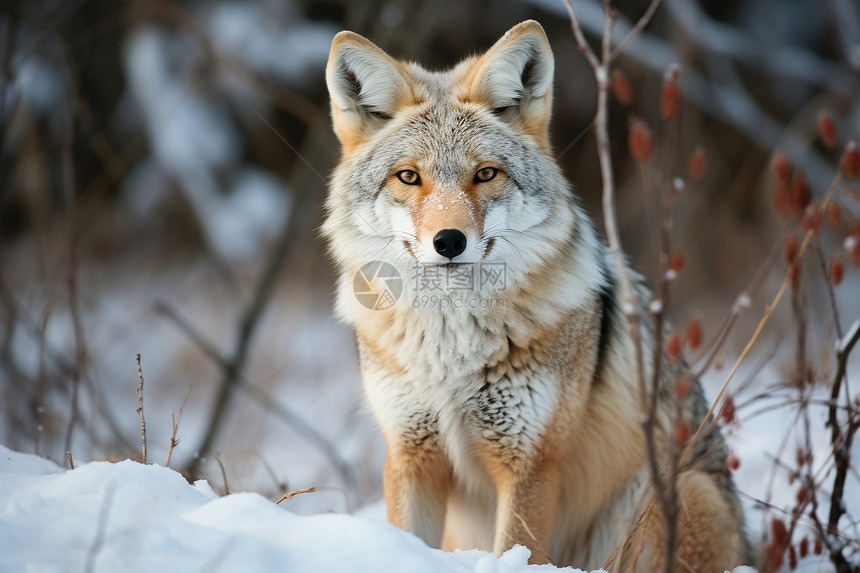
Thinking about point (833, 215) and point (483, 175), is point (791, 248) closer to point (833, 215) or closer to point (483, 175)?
point (833, 215)

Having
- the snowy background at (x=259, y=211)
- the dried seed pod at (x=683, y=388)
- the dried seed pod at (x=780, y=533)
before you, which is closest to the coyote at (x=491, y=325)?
the dried seed pod at (x=780, y=533)

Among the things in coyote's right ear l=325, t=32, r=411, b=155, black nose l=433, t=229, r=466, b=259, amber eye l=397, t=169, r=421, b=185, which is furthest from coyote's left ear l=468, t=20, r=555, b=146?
black nose l=433, t=229, r=466, b=259

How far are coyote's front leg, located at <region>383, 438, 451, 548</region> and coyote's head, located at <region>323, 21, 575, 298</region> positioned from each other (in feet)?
2.58

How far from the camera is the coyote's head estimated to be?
2662 millimetres

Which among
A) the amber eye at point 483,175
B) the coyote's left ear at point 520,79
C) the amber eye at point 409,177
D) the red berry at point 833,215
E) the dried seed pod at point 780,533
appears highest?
the coyote's left ear at point 520,79

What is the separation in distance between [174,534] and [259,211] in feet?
28.8

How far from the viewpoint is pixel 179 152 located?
8.59 meters

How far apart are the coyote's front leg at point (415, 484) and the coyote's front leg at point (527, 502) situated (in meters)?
0.29

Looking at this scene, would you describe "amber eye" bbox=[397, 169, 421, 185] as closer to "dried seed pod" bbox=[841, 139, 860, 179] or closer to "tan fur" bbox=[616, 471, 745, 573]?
"dried seed pod" bbox=[841, 139, 860, 179]

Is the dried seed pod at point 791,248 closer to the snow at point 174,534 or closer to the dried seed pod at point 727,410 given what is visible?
the dried seed pod at point 727,410

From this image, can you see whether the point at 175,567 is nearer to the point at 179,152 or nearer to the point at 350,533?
the point at 350,533

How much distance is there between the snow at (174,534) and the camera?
5.44 ft

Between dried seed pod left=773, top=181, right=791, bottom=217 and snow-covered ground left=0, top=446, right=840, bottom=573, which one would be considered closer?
snow-covered ground left=0, top=446, right=840, bottom=573

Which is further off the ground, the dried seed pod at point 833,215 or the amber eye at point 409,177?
the dried seed pod at point 833,215
